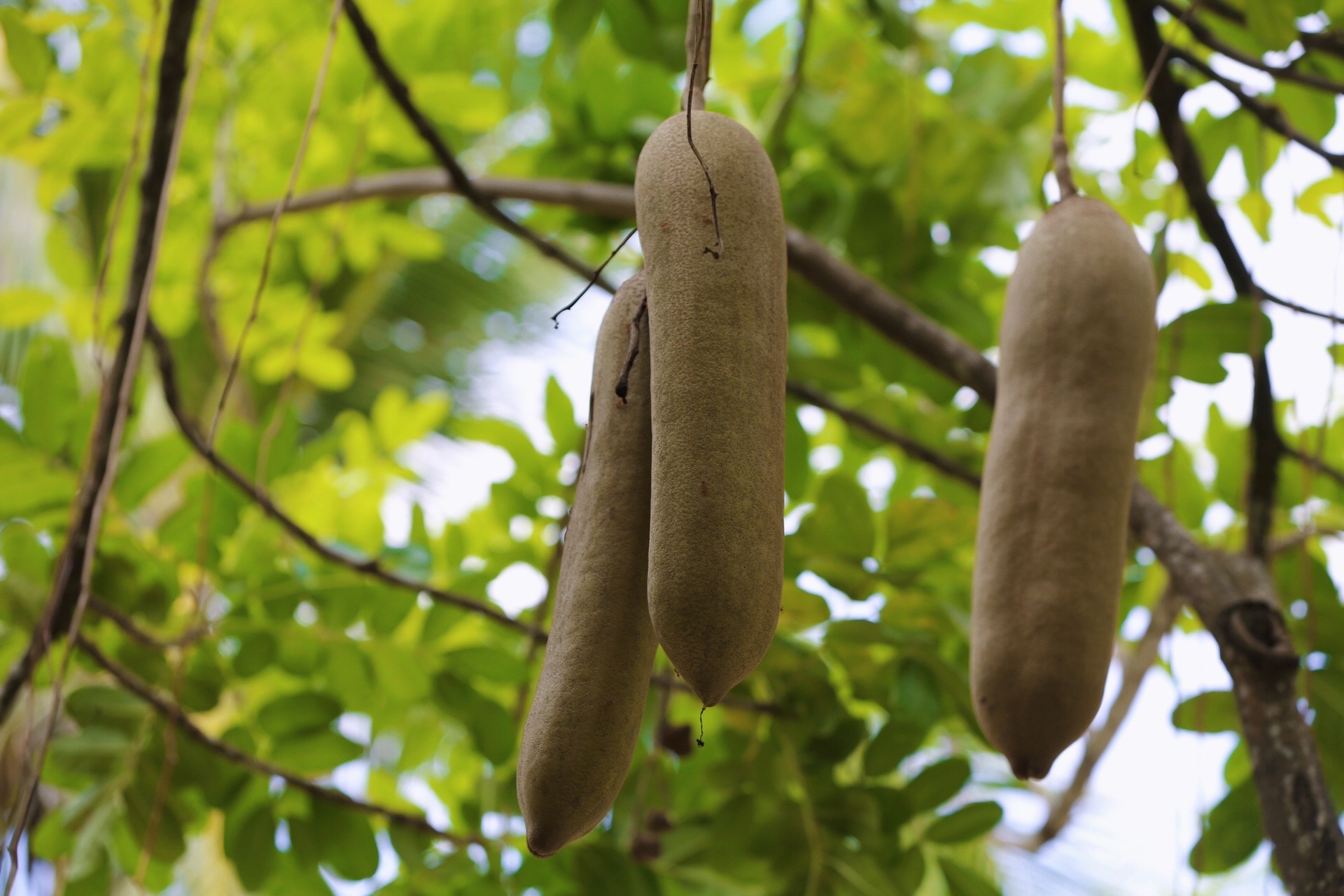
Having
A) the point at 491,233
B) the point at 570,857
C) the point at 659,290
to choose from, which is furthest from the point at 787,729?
the point at 491,233

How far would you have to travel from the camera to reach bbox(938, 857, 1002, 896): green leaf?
132 centimetres

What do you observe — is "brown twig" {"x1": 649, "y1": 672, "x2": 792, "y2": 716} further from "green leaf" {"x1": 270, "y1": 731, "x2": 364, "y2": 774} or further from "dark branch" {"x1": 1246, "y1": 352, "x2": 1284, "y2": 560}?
"dark branch" {"x1": 1246, "y1": 352, "x2": 1284, "y2": 560}

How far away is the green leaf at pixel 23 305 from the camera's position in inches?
73.0

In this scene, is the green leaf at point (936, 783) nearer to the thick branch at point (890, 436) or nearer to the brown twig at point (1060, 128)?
the thick branch at point (890, 436)

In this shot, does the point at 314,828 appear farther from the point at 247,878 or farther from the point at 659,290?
the point at 659,290

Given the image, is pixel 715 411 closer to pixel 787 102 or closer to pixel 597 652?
pixel 597 652

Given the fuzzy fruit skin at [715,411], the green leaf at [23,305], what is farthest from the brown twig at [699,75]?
the green leaf at [23,305]

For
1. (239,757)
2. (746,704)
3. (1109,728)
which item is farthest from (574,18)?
(1109,728)

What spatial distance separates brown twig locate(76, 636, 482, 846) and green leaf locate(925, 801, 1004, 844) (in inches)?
21.2

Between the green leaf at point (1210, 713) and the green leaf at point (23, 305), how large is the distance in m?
1.77

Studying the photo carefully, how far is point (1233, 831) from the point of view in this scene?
1249mm

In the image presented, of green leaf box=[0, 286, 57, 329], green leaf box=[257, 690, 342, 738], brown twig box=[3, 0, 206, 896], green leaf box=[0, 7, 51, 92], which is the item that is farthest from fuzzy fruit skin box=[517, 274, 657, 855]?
green leaf box=[0, 286, 57, 329]

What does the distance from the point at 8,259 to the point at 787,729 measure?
16.5ft

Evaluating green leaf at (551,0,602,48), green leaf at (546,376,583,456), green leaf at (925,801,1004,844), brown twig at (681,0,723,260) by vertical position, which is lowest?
green leaf at (925,801,1004,844)
